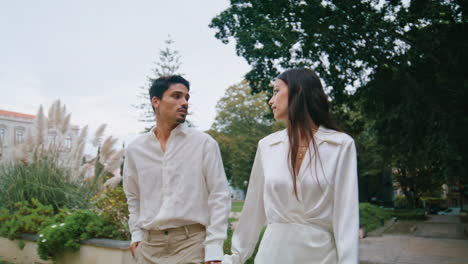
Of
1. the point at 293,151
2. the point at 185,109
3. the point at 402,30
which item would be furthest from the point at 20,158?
the point at 402,30

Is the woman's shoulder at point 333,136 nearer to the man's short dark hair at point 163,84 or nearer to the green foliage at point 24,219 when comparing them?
the man's short dark hair at point 163,84

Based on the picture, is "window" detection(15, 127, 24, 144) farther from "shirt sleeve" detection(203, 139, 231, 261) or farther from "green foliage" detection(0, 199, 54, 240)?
"shirt sleeve" detection(203, 139, 231, 261)

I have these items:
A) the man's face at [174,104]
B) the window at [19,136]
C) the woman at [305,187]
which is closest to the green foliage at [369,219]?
the window at [19,136]

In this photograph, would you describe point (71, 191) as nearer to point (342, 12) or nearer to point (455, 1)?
point (342, 12)

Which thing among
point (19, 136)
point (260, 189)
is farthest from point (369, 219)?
point (260, 189)

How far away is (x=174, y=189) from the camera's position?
2.68 metres

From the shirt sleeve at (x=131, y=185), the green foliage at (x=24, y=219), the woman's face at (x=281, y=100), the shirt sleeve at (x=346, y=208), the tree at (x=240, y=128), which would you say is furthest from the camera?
the tree at (x=240, y=128)

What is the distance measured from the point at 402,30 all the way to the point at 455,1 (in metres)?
1.52

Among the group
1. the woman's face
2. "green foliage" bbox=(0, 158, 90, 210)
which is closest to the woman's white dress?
the woman's face

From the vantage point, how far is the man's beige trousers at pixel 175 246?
2.53 metres

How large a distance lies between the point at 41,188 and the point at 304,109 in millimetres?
6791

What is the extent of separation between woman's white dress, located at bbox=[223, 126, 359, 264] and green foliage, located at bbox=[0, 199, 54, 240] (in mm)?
5484

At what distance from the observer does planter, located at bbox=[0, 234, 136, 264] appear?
521cm

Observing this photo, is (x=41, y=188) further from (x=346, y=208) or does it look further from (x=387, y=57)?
(x=387, y=57)
